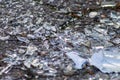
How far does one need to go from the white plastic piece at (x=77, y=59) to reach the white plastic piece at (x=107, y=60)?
0.06m

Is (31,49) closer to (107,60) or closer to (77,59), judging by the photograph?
→ (77,59)

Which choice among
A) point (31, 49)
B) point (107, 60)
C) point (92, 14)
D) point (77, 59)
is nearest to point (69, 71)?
point (77, 59)

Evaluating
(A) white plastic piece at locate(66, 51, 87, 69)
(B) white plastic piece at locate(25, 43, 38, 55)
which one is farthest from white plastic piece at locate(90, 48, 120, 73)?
(B) white plastic piece at locate(25, 43, 38, 55)

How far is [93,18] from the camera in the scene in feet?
8.21

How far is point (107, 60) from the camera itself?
205 cm

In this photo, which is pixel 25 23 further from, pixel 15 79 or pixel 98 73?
pixel 98 73

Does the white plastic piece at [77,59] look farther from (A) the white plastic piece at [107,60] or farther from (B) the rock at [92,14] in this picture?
(B) the rock at [92,14]

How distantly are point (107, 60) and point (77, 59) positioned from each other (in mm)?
195

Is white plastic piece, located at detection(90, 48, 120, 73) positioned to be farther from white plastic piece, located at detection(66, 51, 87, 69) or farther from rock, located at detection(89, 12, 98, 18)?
rock, located at detection(89, 12, 98, 18)

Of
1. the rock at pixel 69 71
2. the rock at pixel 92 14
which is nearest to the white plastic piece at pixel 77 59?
the rock at pixel 69 71

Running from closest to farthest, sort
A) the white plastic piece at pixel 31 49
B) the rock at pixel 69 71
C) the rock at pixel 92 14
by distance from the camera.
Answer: the rock at pixel 69 71 → the white plastic piece at pixel 31 49 → the rock at pixel 92 14

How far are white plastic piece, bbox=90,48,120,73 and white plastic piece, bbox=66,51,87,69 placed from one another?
60mm

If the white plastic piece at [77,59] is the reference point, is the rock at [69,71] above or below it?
below

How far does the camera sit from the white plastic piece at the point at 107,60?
2.00 metres
